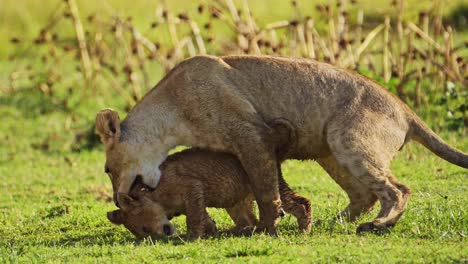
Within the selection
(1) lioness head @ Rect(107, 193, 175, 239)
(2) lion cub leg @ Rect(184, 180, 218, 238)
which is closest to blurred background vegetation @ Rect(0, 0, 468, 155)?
(2) lion cub leg @ Rect(184, 180, 218, 238)

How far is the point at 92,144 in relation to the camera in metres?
13.8

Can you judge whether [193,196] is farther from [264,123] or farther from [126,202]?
[264,123]

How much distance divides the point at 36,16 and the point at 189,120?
50.1ft

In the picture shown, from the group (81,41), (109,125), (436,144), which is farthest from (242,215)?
(81,41)

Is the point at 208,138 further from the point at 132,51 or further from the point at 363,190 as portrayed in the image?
the point at 132,51

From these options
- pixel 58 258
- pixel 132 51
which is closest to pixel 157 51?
pixel 132 51

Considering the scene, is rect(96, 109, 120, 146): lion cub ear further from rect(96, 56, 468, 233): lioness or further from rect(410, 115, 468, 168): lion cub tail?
rect(410, 115, 468, 168): lion cub tail

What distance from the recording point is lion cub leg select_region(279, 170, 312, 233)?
8188 mm

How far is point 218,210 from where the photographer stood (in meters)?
9.70

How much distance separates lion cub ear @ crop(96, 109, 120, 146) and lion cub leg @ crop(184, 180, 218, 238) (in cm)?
70

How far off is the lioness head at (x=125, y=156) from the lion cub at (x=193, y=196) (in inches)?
2.7

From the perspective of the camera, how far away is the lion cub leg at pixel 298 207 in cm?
819

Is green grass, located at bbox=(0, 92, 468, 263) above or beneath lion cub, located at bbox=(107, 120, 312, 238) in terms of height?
beneath

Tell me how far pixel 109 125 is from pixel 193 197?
3.00 feet
